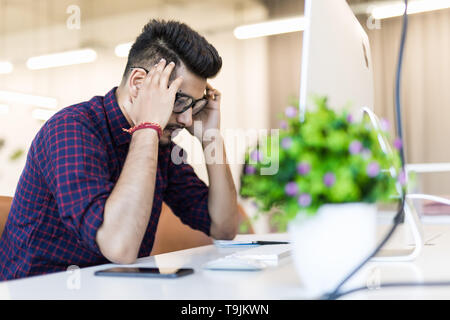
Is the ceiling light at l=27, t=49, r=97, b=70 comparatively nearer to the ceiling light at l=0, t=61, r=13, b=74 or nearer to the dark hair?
the ceiling light at l=0, t=61, r=13, b=74

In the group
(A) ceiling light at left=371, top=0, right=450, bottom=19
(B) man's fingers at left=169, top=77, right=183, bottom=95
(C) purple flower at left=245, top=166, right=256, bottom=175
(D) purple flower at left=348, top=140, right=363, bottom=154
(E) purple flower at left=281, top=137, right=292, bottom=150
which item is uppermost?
(A) ceiling light at left=371, top=0, right=450, bottom=19

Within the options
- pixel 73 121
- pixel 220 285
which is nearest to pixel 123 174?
pixel 73 121

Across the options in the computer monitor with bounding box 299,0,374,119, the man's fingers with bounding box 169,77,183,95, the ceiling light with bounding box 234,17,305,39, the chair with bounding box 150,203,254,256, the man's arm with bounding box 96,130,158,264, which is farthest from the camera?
the ceiling light with bounding box 234,17,305,39

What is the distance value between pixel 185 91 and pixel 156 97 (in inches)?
4.9

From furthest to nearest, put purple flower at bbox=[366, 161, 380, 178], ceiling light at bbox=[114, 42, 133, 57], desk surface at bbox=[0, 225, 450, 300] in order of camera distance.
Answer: ceiling light at bbox=[114, 42, 133, 57] < desk surface at bbox=[0, 225, 450, 300] < purple flower at bbox=[366, 161, 380, 178]

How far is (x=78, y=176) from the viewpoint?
38.2 inches

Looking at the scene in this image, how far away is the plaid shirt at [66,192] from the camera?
0.96 meters

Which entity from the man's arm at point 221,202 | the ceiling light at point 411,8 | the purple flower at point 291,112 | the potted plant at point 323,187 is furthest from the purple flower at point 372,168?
the ceiling light at point 411,8

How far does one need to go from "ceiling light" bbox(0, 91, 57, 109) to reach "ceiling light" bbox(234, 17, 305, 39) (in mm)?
1901

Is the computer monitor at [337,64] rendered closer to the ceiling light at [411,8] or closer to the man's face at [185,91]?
the man's face at [185,91]

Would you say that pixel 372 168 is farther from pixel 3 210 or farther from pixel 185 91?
pixel 3 210

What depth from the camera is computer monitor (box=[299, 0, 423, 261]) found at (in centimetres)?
73

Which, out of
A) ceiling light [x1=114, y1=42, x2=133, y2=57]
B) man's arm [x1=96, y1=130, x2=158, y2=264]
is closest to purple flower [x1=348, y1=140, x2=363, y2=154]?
man's arm [x1=96, y1=130, x2=158, y2=264]

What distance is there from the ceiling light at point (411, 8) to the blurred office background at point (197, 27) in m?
0.06
